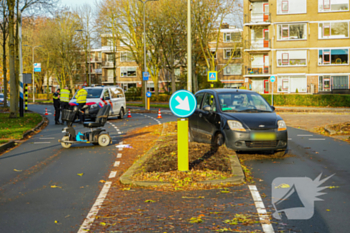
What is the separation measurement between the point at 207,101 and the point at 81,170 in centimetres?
457

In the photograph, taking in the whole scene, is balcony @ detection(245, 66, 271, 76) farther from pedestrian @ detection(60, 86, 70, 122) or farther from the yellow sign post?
the yellow sign post

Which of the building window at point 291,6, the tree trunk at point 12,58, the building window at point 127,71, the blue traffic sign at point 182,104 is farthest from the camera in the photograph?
the building window at point 127,71

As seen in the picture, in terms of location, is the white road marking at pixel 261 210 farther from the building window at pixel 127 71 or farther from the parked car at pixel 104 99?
the building window at pixel 127 71

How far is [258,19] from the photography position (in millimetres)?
51938

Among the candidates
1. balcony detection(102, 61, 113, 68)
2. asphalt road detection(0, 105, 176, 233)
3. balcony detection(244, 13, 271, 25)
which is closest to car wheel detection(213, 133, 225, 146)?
asphalt road detection(0, 105, 176, 233)

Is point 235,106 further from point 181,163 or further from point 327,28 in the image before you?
point 327,28

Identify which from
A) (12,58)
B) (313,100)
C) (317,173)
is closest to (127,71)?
(313,100)

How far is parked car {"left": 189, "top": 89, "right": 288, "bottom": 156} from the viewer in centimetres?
1020

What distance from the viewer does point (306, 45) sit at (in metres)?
49.4

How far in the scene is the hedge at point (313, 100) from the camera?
1491 inches

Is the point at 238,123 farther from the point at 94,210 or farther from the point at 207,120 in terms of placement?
the point at 94,210

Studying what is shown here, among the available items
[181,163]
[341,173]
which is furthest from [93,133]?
[341,173]

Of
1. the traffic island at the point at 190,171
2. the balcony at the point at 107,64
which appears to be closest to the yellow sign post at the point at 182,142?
the traffic island at the point at 190,171

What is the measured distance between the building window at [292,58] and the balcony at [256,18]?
4.28 m
